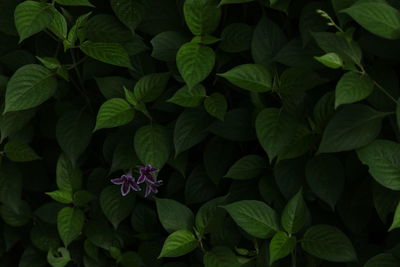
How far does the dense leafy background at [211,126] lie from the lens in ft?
5.95

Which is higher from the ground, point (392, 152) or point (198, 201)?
point (392, 152)

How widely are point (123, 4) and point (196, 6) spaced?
0.22 m

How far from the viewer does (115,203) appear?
2150 millimetres

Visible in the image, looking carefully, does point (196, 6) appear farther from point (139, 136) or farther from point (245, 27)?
point (139, 136)

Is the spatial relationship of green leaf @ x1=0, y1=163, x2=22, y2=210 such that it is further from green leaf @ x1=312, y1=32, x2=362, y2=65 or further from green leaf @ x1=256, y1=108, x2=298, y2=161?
green leaf @ x1=312, y1=32, x2=362, y2=65

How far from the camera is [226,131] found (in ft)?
6.42

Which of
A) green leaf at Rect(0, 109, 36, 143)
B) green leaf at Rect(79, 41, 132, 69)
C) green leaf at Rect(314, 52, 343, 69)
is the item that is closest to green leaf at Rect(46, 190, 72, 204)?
green leaf at Rect(0, 109, 36, 143)

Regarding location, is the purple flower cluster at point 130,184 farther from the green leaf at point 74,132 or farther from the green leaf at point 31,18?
the green leaf at point 31,18

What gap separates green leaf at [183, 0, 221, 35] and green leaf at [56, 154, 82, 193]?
0.60m

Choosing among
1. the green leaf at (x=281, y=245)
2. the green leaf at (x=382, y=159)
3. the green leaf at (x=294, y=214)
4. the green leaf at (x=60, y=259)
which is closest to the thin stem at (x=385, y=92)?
the green leaf at (x=382, y=159)

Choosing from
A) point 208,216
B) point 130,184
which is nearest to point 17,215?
point 130,184

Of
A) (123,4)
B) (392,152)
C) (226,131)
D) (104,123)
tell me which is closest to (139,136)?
(104,123)

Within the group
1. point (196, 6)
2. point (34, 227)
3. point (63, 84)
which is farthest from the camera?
point (34, 227)

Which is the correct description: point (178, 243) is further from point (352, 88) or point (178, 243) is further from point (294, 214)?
point (352, 88)
